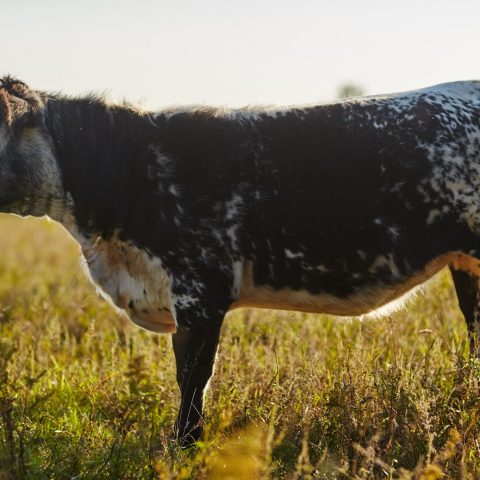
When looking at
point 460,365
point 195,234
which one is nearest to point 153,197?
point 195,234

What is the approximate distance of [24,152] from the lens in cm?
466

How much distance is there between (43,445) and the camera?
4.48 metres

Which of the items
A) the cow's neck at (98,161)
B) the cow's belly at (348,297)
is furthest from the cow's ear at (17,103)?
the cow's belly at (348,297)

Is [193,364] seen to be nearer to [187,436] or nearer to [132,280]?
[187,436]

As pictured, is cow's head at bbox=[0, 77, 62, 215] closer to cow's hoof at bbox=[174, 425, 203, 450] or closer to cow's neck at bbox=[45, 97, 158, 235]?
cow's neck at bbox=[45, 97, 158, 235]

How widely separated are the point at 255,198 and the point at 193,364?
3.23 ft

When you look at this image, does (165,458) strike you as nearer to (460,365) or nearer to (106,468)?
(106,468)

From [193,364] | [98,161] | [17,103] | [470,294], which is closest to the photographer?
[193,364]

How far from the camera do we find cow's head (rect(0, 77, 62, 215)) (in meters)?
4.62

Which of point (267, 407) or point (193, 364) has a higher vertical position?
point (193, 364)

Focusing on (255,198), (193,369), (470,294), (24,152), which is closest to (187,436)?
(193,369)

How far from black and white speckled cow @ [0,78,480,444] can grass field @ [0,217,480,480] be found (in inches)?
16.0

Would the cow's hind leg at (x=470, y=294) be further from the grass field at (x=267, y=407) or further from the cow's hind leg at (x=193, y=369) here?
the cow's hind leg at (x=193, y=369)

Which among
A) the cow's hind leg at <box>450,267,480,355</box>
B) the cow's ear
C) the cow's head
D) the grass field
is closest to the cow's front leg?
the grass field
